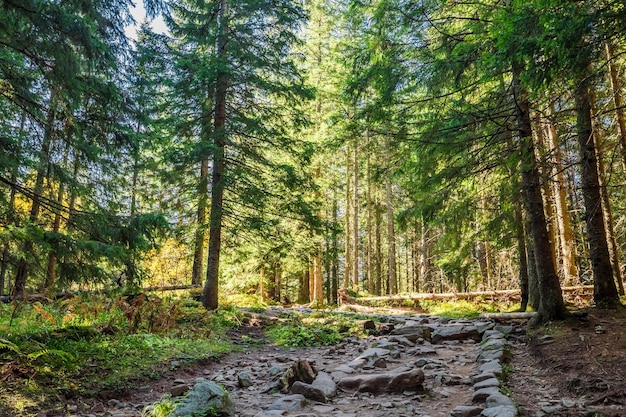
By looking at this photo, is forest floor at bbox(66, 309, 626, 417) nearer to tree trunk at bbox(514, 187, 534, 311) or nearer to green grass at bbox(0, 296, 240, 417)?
green grass at bbox(0, 296, 240, 417)

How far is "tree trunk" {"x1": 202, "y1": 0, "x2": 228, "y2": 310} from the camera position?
1209 centimetres

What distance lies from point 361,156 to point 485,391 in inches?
781

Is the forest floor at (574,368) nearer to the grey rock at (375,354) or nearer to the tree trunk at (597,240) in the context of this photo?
the tree trunk at (597,240)

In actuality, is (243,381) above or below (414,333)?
below

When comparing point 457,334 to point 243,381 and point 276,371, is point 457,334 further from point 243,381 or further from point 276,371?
point 243,381

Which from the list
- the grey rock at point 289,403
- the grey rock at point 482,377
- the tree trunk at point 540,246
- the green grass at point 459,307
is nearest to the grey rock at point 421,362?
the grey rock at point 482,377

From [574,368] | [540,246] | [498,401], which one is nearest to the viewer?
[498,401]

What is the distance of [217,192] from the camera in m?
12.2

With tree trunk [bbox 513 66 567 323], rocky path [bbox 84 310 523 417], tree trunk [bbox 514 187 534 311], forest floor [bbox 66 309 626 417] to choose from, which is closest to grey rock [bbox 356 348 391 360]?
rocky path [bbox 84 310 523 417]

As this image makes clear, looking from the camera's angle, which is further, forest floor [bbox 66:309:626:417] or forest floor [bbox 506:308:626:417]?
forest floor [bbox 66:309:626:417]

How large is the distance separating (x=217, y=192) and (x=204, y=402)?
8531 mm

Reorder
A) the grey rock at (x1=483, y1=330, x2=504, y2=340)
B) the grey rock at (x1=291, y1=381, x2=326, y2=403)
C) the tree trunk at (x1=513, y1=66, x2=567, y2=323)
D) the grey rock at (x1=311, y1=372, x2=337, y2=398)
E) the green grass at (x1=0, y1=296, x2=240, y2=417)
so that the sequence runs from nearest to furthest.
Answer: the green grass at (x1=0, y1=296, x2=240, y2=417), the grey rock at (x1=291, y1=381, x2=326, y2=403), the grey rock at (x1=311, y1=372, x2=337, y2=398), the tree trunk at (x1=513, y1=66, x2=567, y2=323), the grey rock at (x1=483, y1=330, x2=504, y2=340)

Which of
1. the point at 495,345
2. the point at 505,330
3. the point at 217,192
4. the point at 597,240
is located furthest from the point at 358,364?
the point at 217,192

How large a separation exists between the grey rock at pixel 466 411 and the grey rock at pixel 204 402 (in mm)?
2387
